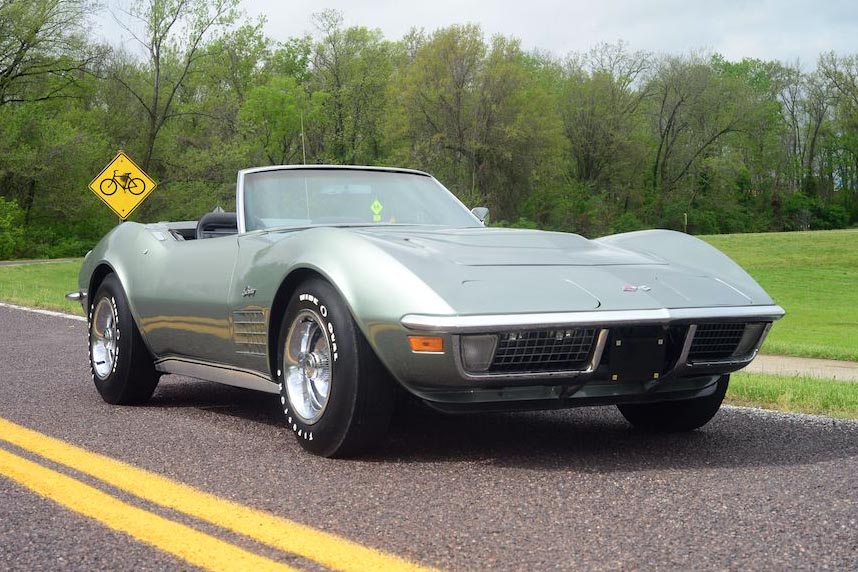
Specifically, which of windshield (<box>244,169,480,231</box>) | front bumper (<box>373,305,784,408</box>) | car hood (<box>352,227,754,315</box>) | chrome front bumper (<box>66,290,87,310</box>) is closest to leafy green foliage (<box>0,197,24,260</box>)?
chrome front bumper (<box>66,290,87,310</box>)

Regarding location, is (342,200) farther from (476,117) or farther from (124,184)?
(476,117)

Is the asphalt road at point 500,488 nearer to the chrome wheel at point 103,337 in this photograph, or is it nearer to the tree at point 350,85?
the chrome wheel at point 103,337

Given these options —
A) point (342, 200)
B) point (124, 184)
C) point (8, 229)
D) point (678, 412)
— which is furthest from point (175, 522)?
point (8, 229)

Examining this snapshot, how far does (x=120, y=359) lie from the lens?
599 cm

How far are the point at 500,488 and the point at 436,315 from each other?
65 centimetres

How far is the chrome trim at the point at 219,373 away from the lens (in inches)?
189

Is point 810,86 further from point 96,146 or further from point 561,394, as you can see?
point 561,394

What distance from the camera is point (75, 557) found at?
2852 mm

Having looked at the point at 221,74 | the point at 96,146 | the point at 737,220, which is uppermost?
the point at 221,74

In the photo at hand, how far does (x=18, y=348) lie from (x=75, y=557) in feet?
23.1

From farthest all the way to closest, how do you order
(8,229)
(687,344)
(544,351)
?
(8,229) < (687,344) < (544,351)

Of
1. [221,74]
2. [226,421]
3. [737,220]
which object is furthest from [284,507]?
[737,220]

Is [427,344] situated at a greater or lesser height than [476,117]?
lesser

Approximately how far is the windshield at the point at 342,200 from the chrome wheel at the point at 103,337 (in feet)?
4.17
